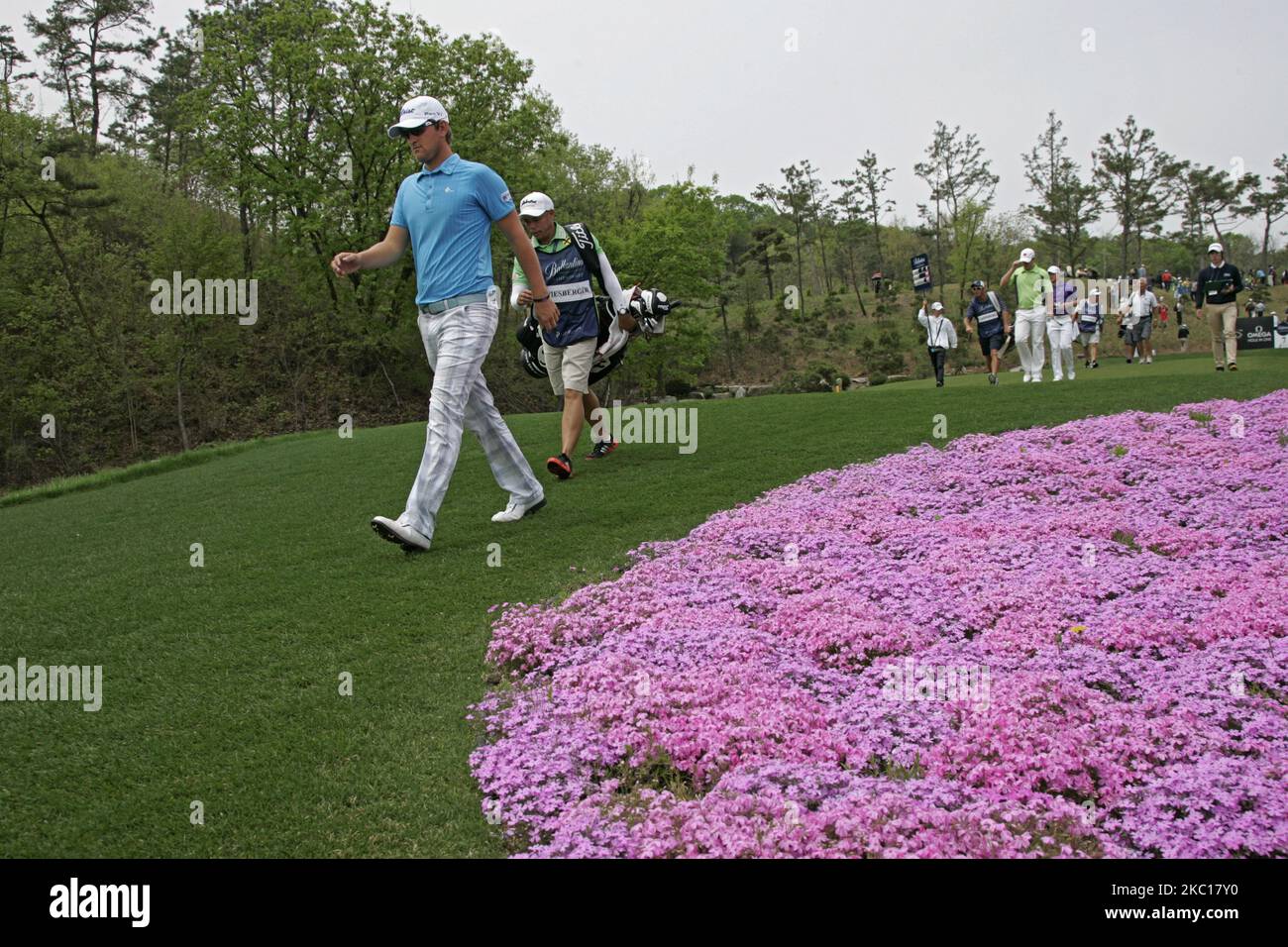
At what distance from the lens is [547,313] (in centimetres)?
852

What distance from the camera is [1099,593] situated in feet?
20.4

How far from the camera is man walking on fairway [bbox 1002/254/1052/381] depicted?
1838 cm

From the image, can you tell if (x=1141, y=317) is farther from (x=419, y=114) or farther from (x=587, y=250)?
(x=419, y=114)

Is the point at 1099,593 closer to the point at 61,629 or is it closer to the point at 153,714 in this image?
the point at 153,714

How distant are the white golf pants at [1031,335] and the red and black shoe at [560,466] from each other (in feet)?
39.2

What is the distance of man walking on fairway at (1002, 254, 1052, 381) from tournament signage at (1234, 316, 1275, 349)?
74.6ft

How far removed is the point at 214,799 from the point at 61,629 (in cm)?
329

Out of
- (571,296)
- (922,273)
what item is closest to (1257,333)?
(922,273)

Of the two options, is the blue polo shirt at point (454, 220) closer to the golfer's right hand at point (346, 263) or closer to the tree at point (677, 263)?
the golfer's right hand at point (346, 263)

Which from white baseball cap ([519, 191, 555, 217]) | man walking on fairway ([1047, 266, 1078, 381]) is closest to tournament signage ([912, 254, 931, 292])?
man walking on fairway ([1047, 266, 1078, 381])

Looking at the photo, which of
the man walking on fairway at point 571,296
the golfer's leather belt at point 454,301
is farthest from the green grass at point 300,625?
the golfer's leather belt at point 454,301

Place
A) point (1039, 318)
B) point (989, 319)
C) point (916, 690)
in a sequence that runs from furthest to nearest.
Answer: point (989, 319), point (1039, 318), point (916, 690)

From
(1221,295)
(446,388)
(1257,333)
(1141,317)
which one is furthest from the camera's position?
(1257,333)

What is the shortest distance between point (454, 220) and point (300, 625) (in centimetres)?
350
